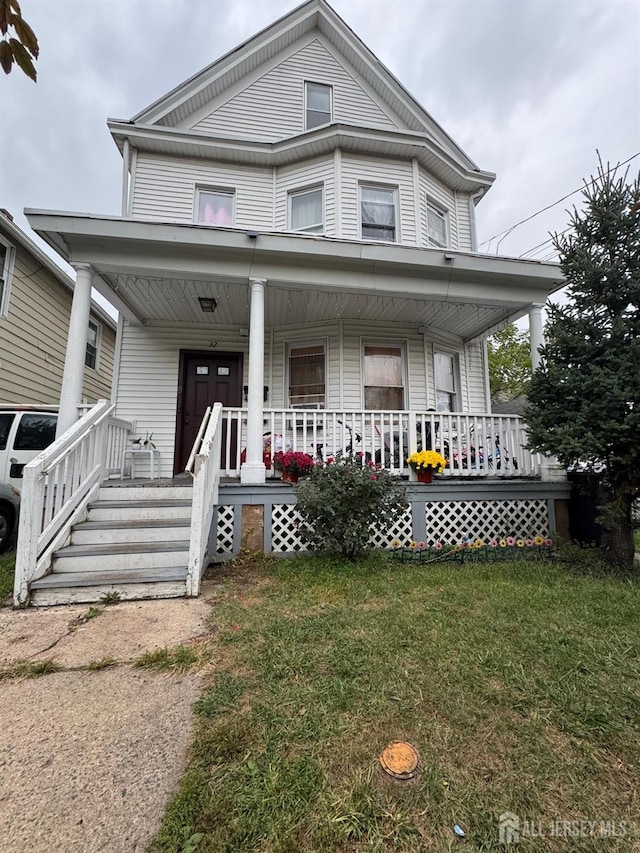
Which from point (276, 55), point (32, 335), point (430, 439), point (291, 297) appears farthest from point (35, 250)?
point (430, 439)

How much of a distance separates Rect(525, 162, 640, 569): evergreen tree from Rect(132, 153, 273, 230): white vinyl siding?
5559 millimetres

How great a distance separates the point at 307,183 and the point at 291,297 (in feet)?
9.66

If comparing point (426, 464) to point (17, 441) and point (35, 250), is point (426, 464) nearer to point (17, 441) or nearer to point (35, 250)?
point (17, 441)

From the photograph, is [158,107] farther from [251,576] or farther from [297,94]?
[251,576]

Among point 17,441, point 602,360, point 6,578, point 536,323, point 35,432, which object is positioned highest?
point 536,323

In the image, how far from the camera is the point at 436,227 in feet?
26.2

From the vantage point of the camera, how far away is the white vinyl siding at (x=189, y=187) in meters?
7.38

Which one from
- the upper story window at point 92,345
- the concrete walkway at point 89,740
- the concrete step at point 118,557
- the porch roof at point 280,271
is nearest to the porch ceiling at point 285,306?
the porch roof at point 280,271

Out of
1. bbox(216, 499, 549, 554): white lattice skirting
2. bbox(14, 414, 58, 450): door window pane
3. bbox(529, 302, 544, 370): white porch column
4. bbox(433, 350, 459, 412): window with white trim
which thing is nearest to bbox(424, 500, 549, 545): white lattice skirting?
bbox(216, 499, 549, 554): white lattice skirting

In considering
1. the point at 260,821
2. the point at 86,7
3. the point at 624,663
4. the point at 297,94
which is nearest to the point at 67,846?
the point at 260,821

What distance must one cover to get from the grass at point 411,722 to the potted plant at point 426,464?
2142mm

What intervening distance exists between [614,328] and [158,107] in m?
9.16

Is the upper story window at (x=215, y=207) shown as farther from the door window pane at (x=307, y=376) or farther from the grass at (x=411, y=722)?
the grass at (x=411, y=722)

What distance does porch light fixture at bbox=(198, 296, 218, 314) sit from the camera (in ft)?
20.6
